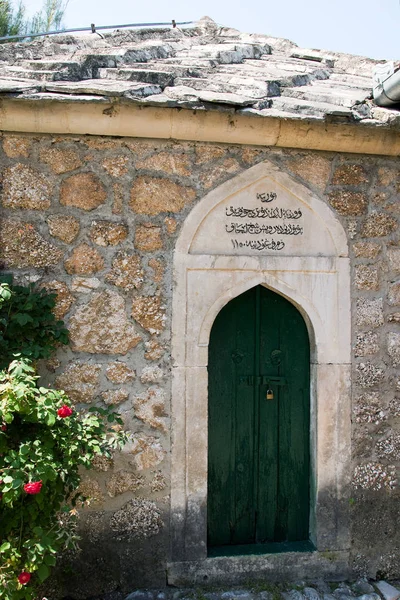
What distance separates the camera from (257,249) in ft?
12.3

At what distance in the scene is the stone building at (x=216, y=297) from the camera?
137 inches

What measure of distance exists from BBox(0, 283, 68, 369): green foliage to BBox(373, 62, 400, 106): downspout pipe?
2.25 metres

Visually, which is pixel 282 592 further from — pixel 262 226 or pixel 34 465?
pixel 262 226

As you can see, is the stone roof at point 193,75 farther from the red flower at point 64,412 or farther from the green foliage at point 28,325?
the red flower at point 64,412

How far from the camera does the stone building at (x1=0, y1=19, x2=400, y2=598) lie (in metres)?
3.49

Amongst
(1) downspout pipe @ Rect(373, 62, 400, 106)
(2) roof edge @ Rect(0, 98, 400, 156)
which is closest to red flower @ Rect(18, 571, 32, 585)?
(2) roof edge @ Rect(0, 98, 400, 156)

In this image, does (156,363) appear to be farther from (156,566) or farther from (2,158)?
(2,158)

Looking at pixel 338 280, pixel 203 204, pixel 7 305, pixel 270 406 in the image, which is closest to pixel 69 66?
pixel 203 204

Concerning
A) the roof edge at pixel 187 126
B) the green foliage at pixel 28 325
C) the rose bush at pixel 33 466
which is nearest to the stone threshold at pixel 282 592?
the rose bush at pixel 33 466

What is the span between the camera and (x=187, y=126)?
3.51 m

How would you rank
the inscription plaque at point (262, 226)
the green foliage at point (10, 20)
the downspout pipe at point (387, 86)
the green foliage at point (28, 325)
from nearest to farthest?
the green foliage at point (28, 325)
the downspout pipe at point (387, 86)
the inscription plaque at point (262, 226)
the green foliage at point (10, 20)

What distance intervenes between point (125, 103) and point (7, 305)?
4.23 ft

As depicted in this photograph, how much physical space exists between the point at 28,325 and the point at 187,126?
4.78 feet

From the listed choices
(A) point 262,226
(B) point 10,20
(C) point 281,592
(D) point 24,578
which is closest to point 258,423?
(C) point 281,592
